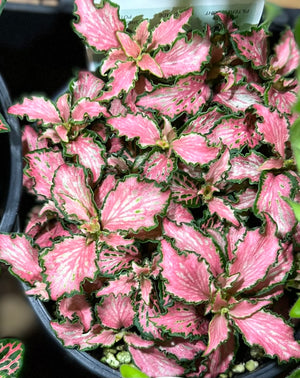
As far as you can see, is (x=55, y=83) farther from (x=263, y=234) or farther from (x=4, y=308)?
(x=263, y=234)

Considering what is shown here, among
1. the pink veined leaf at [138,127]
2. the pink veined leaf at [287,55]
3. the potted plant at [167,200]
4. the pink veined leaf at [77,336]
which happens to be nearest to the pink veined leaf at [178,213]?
the potted plant at [167,200]

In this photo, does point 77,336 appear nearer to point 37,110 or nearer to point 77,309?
point 77,309

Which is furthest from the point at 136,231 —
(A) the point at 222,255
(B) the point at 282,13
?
(B) the point at 282,13

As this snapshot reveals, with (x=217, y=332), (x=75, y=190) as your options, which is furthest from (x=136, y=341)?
(x=75, y=190)

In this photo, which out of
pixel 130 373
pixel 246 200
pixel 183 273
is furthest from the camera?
pixel 246 200

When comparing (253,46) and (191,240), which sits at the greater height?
→ (253,46)

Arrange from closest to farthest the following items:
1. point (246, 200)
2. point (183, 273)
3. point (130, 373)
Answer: point (130, 373) → point (183, 273) → point (246, 200)
